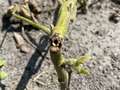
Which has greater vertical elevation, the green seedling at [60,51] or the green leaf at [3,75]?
the green seedling at [60,51]

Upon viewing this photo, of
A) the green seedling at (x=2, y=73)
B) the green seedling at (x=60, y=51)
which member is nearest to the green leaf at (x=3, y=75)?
the green seedling at (x=2, y=73)

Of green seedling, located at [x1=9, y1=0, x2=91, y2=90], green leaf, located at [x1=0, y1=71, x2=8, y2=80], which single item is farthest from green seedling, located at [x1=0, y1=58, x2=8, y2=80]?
green seedling, located at [x1=9, y1=0, x2=91, y2=90]

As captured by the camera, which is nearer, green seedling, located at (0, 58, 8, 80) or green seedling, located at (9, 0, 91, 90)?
green seedling, located at (9, 0, 91, 90)

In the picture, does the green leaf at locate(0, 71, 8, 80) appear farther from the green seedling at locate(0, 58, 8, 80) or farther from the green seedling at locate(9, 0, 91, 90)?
the green seedling at locate(9, 0, 91, 90)

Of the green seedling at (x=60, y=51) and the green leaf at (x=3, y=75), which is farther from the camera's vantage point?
the green leaf at (x=3, y=75)

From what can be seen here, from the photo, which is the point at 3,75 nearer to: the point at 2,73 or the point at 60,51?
the point at 2,73

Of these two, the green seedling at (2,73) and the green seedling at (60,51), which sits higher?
the green seedling at (60,51)

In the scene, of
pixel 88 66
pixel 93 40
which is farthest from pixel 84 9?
pixel 88 66

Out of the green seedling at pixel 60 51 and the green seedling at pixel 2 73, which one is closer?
the green seedling at pixel 60 51

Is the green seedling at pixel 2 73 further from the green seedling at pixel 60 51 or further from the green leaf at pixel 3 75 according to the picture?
the green seedling at pixel 60 51

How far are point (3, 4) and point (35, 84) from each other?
26.0 inches

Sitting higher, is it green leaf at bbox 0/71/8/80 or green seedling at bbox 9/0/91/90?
green seedling at bbox 9/0/91/90

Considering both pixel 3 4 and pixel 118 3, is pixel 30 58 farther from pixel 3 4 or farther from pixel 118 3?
pixel 118 3

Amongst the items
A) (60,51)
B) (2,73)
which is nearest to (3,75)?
(2,73)
